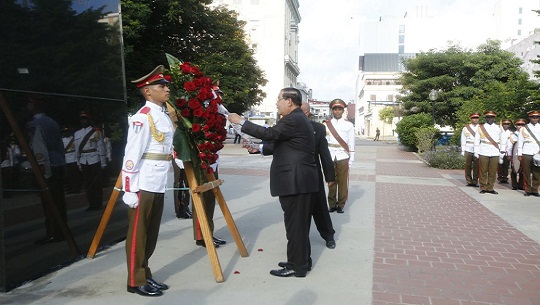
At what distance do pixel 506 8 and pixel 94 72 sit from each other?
368ft

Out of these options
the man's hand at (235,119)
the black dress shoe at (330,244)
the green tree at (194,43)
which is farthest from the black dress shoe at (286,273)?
the green tree at (194,43)

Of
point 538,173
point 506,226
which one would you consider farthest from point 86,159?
point 538,173

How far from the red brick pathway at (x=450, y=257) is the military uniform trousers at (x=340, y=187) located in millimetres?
658

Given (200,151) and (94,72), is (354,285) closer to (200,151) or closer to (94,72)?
(200,151)

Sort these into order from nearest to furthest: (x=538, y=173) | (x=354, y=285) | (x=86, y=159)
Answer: (x=354, y=285) → (x=86, y=159) → (x=538, y=173)

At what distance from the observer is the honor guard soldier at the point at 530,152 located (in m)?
9.96

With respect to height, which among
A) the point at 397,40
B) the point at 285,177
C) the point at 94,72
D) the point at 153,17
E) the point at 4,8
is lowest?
the point at 285,177

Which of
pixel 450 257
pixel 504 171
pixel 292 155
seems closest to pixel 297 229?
pixel 292 155

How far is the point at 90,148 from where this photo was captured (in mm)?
5117

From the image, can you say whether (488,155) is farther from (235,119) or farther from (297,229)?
(235,119)

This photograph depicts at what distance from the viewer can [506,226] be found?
6.98 metres

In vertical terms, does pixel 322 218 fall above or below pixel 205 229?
below

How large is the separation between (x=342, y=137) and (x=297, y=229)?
3949 mm

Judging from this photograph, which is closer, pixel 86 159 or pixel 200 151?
pixel 200 151
